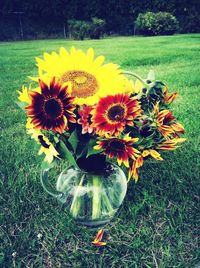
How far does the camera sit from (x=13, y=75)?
5348 mm

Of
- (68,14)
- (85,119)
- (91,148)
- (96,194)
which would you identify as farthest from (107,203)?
(68,14)

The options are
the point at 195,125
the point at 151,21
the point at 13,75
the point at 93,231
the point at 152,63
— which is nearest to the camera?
the point at 93,231

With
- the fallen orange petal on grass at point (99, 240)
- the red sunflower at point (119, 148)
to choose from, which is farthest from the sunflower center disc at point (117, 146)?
the fallen orange petal on grass at point (99, 240)

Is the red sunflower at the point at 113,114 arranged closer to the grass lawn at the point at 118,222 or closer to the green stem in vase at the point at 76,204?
the green stem in vase at the point at 76,204

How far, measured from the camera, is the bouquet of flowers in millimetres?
1052

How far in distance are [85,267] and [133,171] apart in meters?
0.37

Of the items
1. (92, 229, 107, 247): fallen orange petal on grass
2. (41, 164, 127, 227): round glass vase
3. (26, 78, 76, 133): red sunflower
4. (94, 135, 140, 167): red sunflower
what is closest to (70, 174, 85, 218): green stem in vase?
(41, 164, 127, 227): round glass vase

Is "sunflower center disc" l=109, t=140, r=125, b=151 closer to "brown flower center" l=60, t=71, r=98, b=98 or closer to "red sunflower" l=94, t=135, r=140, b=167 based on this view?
"red sunflower" l=94, t=135, r=140, b=167

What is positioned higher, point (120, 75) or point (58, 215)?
point (120, 75)

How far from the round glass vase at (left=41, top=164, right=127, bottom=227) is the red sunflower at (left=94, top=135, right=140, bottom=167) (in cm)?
20

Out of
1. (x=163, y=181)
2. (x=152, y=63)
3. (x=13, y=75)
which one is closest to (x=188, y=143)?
(x=163, y=181)

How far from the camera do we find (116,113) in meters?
1.09

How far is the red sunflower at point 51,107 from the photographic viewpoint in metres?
1.04

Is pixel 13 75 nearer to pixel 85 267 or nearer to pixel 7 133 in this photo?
pixel 7 133
